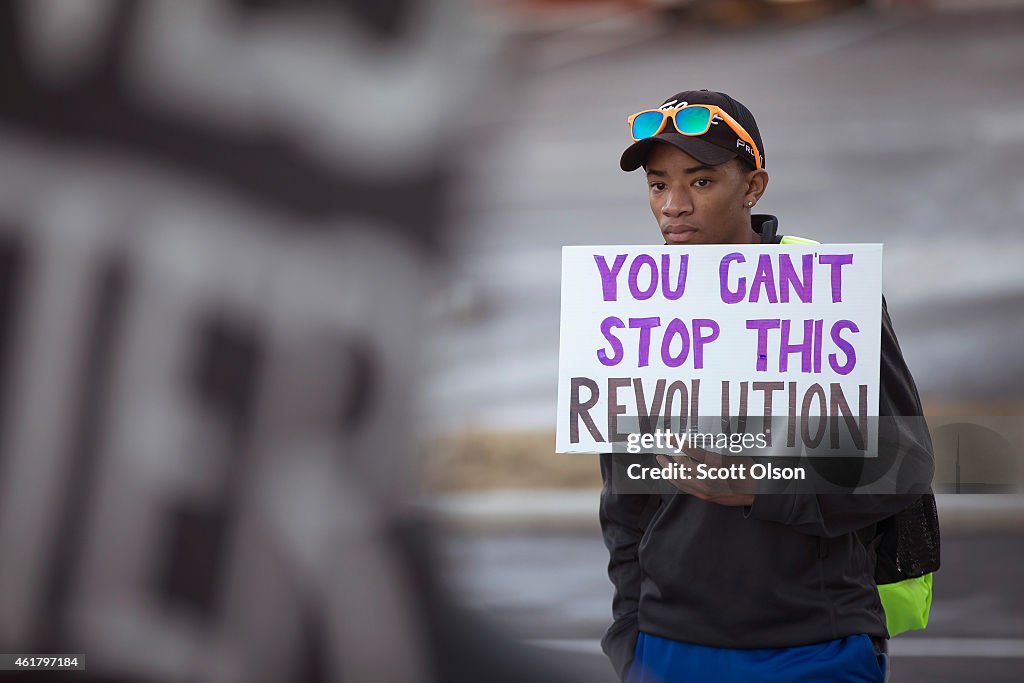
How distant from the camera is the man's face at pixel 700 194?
1843 mm

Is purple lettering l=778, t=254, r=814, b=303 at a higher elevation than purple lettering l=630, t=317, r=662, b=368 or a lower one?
higher

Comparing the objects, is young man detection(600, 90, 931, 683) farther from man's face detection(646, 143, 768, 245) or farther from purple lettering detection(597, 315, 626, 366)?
purple lettering detection(597, 315, 626, 366)

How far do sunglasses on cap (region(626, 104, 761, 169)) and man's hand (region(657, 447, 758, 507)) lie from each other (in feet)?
1.61

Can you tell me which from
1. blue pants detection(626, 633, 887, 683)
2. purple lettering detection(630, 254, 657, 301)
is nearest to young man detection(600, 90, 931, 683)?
blue pants detection(626, 633, 887, 683)

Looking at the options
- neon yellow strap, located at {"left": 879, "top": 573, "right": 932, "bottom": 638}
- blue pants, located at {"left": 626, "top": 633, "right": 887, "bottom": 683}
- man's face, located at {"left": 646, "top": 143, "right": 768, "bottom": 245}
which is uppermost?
man's face, located at {"left": 646, "top": 143, "right": 768, "bottom": 245}

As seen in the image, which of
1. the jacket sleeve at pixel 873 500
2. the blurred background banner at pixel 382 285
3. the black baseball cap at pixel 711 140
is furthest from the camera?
the blurred background banner at pixel 382 285

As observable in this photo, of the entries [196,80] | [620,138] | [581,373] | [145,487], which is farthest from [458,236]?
[581,373]

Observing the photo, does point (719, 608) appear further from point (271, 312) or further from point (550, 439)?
point (271, 312)

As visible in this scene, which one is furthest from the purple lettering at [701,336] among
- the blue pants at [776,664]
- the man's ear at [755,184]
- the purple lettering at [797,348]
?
the blue pants at [776,664]

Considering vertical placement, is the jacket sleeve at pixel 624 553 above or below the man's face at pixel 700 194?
below

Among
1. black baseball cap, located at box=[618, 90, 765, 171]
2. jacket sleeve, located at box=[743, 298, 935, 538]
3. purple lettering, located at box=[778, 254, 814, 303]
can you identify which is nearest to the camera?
jacket sleeve, located at box=[743, 298, 935, 538]

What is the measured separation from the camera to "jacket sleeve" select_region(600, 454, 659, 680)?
1.86 meters

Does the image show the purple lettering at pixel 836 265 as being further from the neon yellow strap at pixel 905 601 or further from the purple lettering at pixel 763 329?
the neon yellow strap at pixel 905 601

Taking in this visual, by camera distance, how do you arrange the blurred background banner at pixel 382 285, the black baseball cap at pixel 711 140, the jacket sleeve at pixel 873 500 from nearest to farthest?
the jacket sleeve at pixel 873 500 → the black baseball cap at pixel 711 140 → the blurred background banner at pixel 382 285
